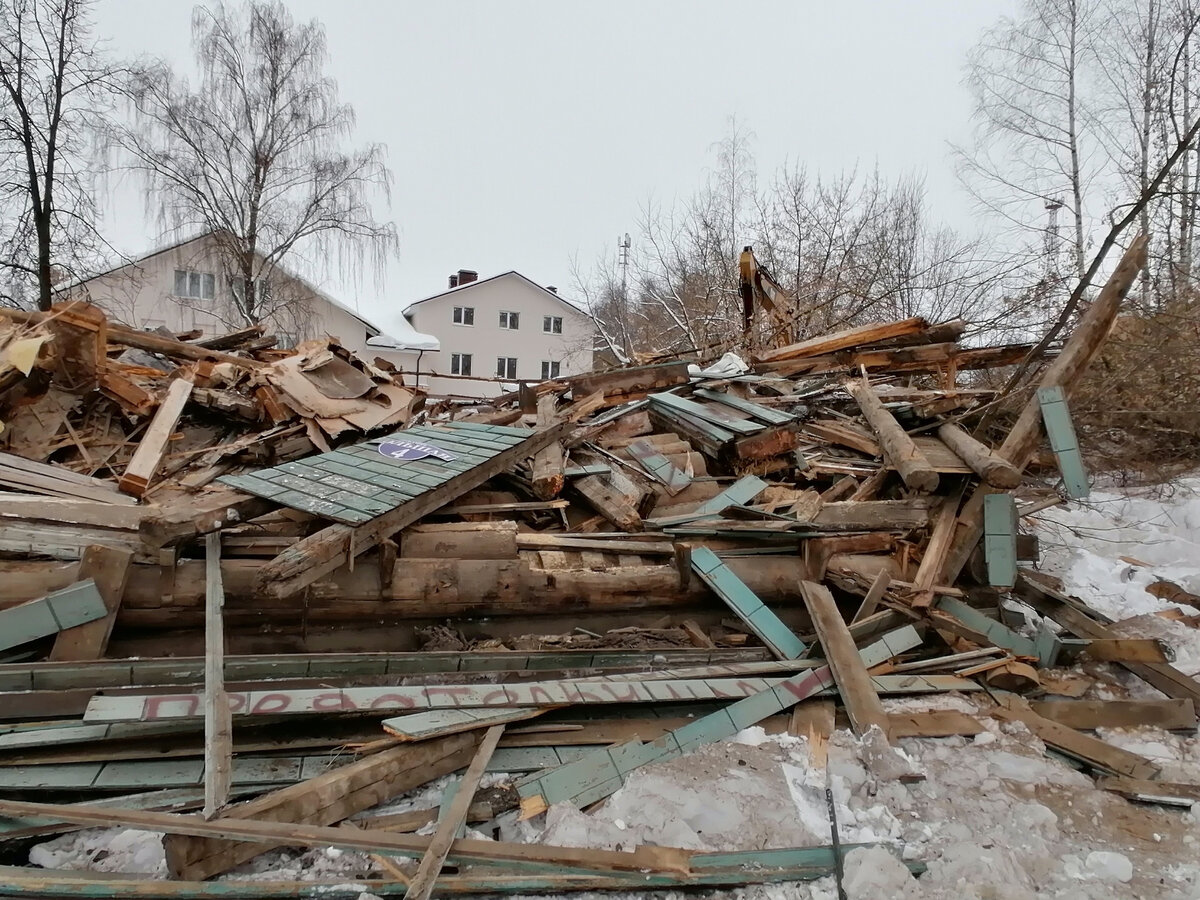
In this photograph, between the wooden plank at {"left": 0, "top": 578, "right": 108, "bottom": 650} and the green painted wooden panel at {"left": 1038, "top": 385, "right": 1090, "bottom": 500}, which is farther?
the green painted wooden panel at {"left": 1038, "top": 385, "right": 1090, "bottom": 500}

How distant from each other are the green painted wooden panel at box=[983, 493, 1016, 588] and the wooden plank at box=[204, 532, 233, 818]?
16.5ft

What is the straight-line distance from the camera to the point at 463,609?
4.44 m

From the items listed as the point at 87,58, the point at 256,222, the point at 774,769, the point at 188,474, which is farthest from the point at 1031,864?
the point at 256,222

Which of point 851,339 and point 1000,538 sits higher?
point 851,339

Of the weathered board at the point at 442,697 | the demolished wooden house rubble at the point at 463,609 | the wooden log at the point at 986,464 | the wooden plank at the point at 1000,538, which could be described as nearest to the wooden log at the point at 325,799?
the demolished wooden house rubble at the point at 463,609

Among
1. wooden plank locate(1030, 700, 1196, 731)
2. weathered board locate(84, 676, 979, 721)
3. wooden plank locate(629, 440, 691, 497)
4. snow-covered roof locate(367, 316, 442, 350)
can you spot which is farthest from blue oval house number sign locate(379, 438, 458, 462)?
snow-covered roof locate(367, 316, 442, 350)

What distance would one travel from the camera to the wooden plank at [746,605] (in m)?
4.35

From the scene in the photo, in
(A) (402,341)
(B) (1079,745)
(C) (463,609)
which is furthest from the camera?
(A) (402,341)

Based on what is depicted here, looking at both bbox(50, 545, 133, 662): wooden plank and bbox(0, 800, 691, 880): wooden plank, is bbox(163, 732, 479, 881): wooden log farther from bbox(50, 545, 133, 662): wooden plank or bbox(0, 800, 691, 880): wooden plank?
bbox(50, 545, 133, 662): wooden plank

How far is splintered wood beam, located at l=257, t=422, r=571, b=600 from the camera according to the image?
3490 mm

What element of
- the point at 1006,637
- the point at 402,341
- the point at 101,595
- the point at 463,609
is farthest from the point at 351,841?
the point at 402,341

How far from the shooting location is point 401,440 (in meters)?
5.45

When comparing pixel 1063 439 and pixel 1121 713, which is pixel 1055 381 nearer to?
pixel 1063 439

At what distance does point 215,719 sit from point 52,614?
59.2 inches
